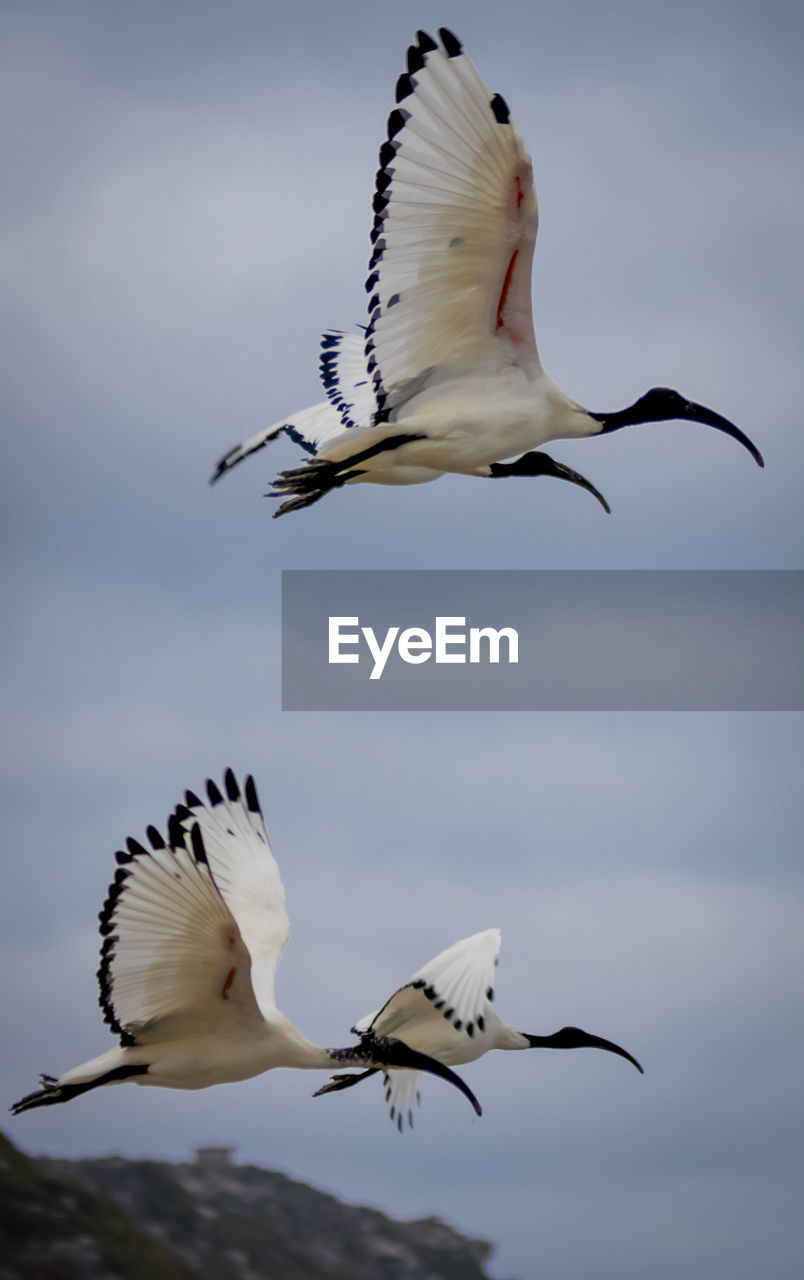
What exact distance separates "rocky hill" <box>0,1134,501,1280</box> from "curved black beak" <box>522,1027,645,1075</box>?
18163 mm

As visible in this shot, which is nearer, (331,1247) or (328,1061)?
(328,1061)

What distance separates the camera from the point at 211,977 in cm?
779

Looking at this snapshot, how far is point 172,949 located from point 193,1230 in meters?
22.4

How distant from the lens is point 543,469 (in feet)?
29.9

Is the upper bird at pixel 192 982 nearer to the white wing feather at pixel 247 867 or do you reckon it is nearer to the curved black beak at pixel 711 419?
the white wing feather at pixel 247 867

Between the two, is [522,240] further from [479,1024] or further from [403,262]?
[479,1024]

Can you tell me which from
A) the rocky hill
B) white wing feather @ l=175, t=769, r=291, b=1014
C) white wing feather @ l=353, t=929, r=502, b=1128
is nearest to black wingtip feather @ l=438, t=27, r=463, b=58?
white wing feather @ l=175, t=769, r=291, b=1014

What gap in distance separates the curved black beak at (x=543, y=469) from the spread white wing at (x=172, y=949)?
2.41 metres

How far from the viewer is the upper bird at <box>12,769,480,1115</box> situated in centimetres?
A: 728

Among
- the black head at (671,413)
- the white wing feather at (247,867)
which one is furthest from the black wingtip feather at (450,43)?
the white wing feather at (247,867)

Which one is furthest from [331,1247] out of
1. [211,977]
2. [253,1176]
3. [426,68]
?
[426,68]

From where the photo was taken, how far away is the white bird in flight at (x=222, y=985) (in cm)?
733

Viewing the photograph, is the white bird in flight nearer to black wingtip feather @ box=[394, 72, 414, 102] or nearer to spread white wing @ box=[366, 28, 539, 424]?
spread white wing @ box=[366, 28, 539, 424]

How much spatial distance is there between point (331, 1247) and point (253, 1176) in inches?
66.6
